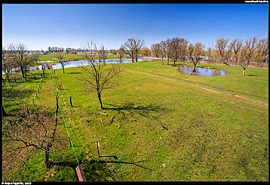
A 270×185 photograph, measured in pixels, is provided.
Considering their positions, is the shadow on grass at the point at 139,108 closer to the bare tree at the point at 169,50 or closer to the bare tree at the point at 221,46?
the bare tree at the point at 169,50

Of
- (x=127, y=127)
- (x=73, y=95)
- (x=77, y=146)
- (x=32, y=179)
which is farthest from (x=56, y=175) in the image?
(x=73, y=95)

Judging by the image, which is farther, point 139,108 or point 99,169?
point 139,108

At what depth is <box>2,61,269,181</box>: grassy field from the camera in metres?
6.96

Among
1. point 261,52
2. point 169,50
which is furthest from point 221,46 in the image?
point 169,50

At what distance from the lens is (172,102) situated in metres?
15.9

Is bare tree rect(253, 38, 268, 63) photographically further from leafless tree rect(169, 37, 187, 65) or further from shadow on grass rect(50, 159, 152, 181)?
shadow on grass rect(50, 159, 152, 181)

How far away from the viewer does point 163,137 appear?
381 inches

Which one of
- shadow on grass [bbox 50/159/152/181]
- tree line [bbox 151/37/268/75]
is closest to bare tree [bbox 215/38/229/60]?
tree line [bbox 151/37/268/75]

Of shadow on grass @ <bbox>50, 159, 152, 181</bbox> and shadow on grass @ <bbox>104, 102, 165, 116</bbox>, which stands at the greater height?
shadow on grass @ <bbox>104, 102, 165, 116</bbox>

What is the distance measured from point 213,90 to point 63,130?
22.2 m

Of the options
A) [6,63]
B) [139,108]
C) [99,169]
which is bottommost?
[99,169]

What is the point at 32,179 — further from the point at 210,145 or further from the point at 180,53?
the point at 180,53

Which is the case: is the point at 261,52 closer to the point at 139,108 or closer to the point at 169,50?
the point at 169,50

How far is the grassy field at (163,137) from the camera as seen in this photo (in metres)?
6.96
